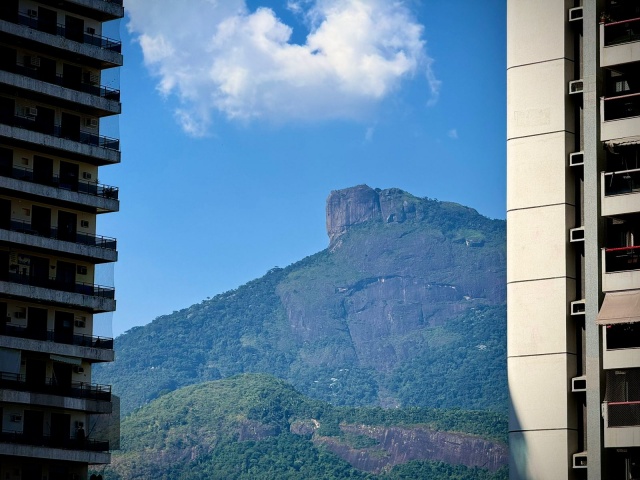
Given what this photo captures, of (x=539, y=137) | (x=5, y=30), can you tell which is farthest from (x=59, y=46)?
(x=539, y=137)

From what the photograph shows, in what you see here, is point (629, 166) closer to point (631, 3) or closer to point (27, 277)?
point (631, 3)

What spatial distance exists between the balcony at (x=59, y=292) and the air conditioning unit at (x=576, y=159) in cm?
4295

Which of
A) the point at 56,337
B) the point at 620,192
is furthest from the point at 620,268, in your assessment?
the point at 56,337

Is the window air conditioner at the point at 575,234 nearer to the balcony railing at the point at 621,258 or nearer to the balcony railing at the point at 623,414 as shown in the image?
the balcony railing at the point at 621,258

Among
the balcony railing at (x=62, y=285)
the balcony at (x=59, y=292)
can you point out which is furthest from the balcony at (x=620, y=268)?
the balcony railing at (x=62, y=285)

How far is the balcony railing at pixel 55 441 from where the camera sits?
267ft

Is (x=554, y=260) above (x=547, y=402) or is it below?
above

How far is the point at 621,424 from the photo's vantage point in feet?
147

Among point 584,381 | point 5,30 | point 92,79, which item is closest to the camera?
point 584,381

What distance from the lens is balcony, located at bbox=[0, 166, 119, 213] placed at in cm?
8450

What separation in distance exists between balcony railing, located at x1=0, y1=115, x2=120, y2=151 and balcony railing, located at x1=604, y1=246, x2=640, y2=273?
46761 millimetres

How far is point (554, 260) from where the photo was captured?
4803 centimetres

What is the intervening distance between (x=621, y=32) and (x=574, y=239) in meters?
6.94

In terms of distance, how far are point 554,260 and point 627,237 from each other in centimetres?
246
